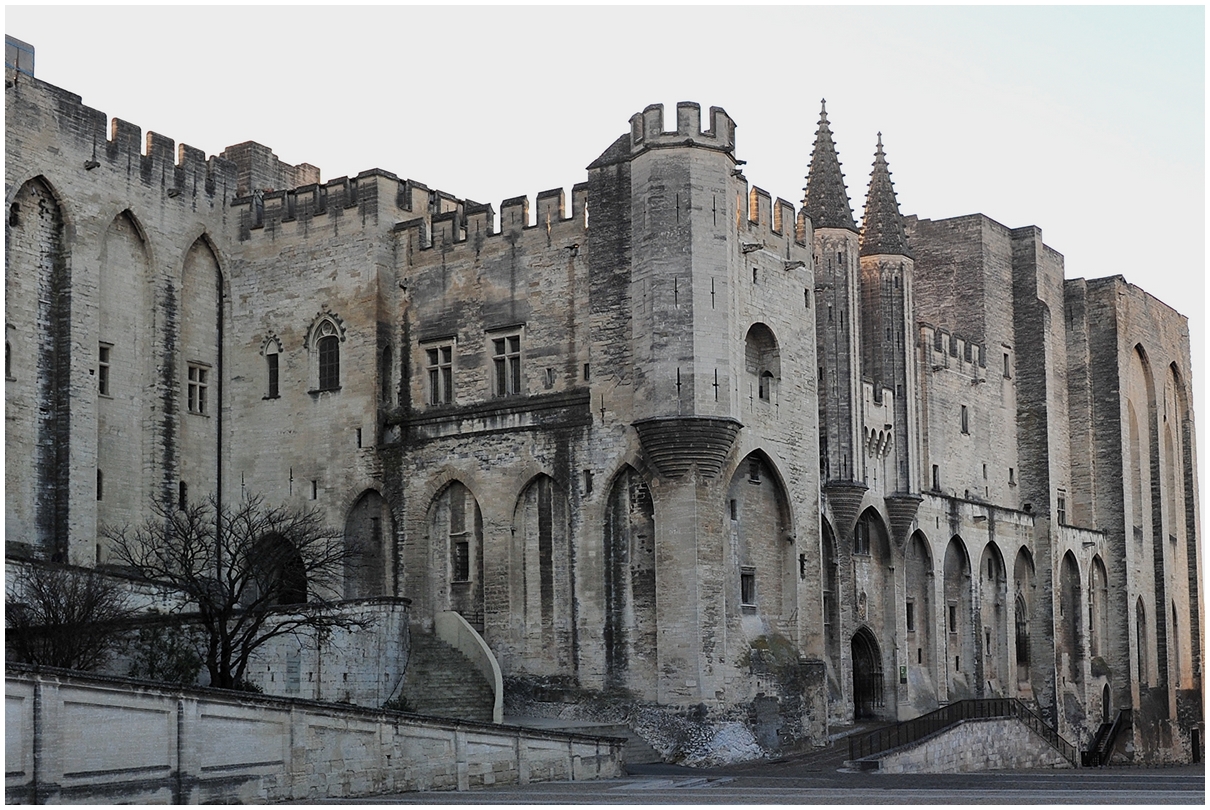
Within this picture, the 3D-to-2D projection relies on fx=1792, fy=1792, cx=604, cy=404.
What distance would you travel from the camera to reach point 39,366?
4197 cm

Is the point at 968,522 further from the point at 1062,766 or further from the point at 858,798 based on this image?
the point at 858,798

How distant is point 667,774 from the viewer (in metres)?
36.8

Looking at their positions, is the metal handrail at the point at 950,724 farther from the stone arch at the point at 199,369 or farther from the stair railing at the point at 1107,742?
the stone arch at the point at 199,369

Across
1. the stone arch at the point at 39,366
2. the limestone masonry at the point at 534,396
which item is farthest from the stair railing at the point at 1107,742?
the stone arch at the point at 39,366

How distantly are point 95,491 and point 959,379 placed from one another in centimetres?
2848

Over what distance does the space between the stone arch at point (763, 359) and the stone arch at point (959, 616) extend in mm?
14720

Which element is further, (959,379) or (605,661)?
(959,379)

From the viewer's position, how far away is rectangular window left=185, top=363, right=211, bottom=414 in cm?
4653

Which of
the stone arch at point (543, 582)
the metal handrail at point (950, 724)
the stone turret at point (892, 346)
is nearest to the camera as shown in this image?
the stone arch at point (543, 582)

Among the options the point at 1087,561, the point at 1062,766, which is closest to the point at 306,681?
the point at 1062,766

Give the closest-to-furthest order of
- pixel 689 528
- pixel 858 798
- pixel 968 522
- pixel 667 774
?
pixel 858 798
pixel 667 774
pixel 689 528
pixel 968 522

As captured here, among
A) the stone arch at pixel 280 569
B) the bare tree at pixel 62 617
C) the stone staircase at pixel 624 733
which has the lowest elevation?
the stone staircase at pixel 624 733

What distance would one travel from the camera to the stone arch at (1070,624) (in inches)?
2410

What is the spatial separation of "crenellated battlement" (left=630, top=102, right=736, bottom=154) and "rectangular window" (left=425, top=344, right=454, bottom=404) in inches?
284
